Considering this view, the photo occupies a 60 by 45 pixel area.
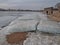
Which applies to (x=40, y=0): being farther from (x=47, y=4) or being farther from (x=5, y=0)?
(x=5, y=0)

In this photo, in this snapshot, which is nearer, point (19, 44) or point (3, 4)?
point (19, 44)

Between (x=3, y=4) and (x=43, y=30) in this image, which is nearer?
(x=43, y=30)

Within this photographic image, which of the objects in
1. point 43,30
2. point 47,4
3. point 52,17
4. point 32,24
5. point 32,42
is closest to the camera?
point 32,42

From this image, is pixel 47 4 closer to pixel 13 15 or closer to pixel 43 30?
pixel 13 15

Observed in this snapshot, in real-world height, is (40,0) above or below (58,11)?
above

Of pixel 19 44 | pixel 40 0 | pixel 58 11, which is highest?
pixel 40 0

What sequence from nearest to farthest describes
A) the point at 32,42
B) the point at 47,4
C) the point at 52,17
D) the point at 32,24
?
the point at 32,42, the point at 32,24, the point at 52,17, the point at 47,4

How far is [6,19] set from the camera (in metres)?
2.92

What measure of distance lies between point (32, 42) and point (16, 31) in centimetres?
62

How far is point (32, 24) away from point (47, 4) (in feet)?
3.00

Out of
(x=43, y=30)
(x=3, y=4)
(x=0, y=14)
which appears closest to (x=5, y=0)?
(x=3, y=4)

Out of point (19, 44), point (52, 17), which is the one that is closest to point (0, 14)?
point (52, 17)

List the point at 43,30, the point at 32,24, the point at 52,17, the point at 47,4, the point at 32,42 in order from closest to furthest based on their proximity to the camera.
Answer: the point at 32,42, the point at 43,30, the point at 32,24, the point at 52,17, the point at 47,4

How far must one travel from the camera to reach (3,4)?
306 centimetres
